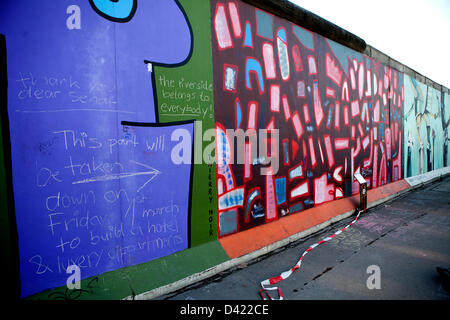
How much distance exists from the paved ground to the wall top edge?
15.0 ft

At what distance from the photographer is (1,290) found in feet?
7.88

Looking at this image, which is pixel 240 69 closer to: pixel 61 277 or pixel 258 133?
pixel 258 133

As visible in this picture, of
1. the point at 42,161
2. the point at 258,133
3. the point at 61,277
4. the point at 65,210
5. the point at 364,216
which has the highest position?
the point at 258,133

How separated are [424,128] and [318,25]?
9.99 meters

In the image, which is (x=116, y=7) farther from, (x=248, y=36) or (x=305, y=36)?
(x=305, y=36)

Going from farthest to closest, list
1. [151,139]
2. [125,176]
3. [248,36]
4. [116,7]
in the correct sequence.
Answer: [248,36] → [151,139] → [125,176] → [116,7]

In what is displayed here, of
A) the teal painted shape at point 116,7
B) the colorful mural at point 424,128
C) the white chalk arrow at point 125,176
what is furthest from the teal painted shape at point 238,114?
the colorful mural at point 424,128

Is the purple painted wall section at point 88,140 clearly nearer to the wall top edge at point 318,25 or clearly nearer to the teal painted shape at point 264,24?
the teal painted shape at point 264,24

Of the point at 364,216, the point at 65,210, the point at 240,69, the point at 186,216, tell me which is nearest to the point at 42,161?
the point at 65,210

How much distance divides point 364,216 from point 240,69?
5093 millimetres

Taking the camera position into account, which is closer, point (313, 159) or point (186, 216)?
point (186, 216)

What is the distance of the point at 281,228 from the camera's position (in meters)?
5.04

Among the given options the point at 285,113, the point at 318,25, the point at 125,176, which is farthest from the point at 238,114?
the point at 318,25

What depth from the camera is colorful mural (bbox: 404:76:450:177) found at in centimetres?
1090
